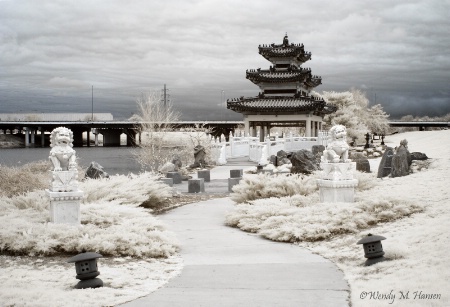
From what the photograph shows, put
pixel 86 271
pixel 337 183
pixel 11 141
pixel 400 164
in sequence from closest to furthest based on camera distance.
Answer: pixel 86 271 → pixel 337 183 → pixel 400 164 → pixel 11 141

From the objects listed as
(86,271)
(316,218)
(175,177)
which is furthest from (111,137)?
(86,271)

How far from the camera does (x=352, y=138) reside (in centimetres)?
7438

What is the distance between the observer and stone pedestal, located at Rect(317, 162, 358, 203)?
486 inches

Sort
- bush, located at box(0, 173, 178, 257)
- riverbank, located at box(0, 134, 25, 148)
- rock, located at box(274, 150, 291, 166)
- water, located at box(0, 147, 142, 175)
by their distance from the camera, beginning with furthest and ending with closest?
riverbank, located at box(0, 134, 25, 148), water, located at box(0, 147, 142, 175), rock, located at box(274, 150, 291, 166), bush, located at box(0, 173, 178, 257)

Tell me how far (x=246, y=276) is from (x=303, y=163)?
1614 centimetres

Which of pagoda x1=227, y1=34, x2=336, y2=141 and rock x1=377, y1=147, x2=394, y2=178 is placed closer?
rock x1=377, y1=147, x2=394, y2=178

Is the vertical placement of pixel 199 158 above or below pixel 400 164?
below

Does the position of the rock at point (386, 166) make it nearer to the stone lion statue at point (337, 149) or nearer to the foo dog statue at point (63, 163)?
the stone lion statue at point (337, 149)

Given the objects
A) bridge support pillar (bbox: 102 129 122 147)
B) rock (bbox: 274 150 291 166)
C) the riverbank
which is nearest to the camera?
rock (bbox: 274 150 291 166)

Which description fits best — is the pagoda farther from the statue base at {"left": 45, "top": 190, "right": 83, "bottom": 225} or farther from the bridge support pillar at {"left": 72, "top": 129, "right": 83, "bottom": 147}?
the bridge support pillar at {"left": 72, "top": 129, "right": 83, "bottom": 147}

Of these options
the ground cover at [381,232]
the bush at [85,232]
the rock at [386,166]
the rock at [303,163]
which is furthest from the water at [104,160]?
the bush at [85,232]

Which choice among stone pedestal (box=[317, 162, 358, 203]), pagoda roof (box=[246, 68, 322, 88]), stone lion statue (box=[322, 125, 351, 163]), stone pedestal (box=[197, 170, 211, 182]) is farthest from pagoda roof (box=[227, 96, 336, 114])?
stone pedestal (box=[317, 162, 358, 203])

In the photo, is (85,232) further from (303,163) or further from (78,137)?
(78,137)

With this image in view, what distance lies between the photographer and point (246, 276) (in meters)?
7.98
